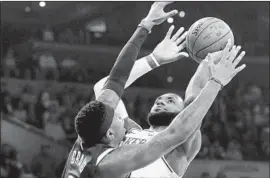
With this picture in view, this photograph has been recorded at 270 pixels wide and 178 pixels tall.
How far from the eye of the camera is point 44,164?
29.8 feet

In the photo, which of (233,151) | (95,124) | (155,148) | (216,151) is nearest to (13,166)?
(216,151)

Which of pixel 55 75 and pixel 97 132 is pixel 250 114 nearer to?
pixel 55 75

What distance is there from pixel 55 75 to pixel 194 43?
8121 millimetres

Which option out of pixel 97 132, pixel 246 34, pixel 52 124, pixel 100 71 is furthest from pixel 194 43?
pixel 246 34

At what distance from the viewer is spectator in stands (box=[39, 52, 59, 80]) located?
1193 centimetres

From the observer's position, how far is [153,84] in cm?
1284

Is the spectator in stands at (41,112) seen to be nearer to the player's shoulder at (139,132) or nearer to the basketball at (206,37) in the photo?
the player's shoulder at (139,132)

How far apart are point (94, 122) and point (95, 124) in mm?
13

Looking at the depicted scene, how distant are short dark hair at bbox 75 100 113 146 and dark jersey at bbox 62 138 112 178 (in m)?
0.07

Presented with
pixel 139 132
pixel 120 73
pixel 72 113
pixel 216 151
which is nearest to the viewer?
pixel 120 73

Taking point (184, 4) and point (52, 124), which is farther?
point (184, 4)

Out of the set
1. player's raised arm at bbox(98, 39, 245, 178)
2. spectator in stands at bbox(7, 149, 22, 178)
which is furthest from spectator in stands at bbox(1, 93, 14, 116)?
player's raised arm at bbox(98, 39, 245, 178)

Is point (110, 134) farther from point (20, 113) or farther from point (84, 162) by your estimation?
point (20, 113)

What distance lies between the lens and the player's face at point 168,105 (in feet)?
14.0
